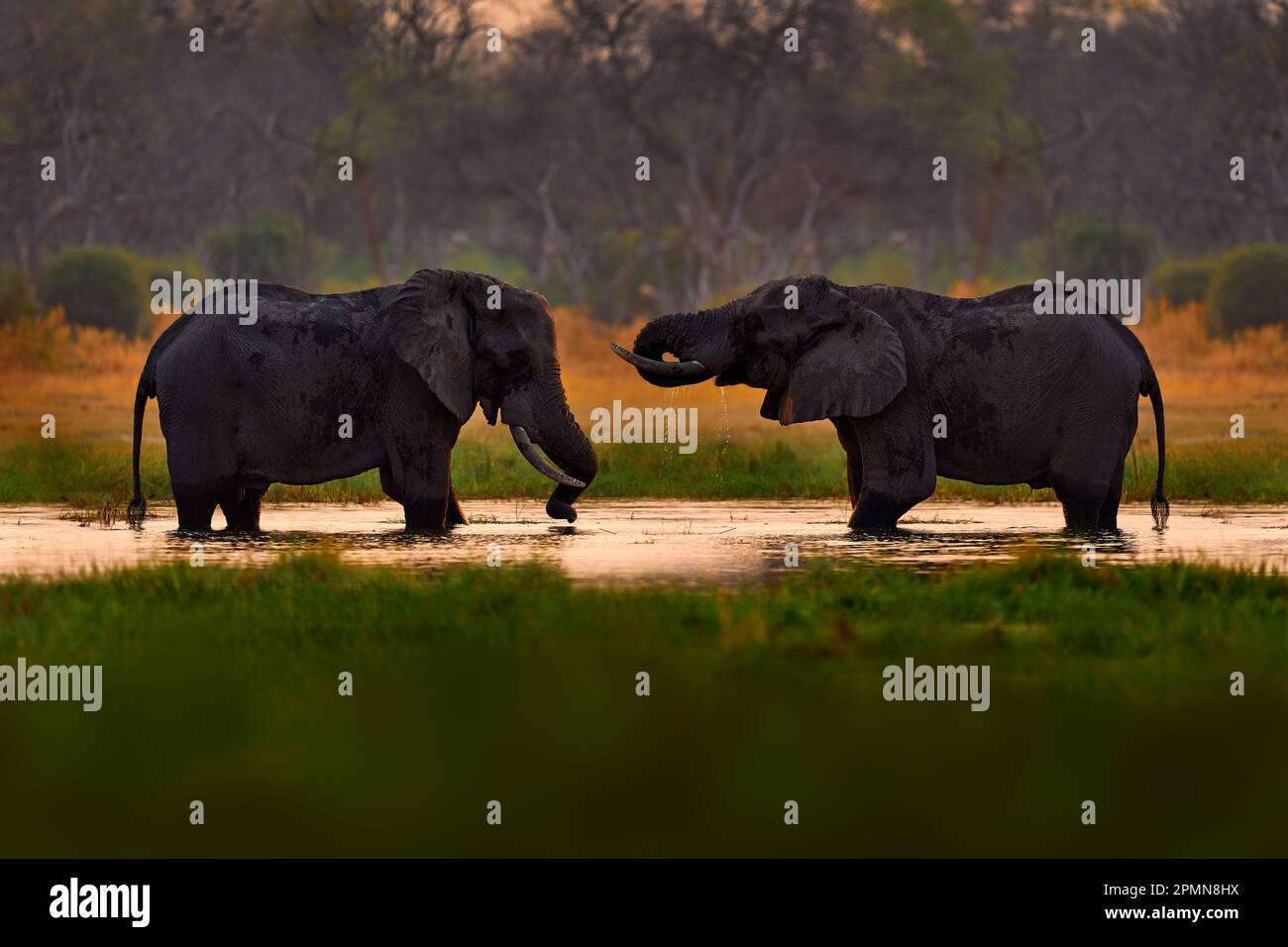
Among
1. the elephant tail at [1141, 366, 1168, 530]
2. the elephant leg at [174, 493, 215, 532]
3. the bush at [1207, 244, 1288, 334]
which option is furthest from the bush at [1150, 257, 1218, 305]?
the elephant leg at [174, 493, 215, 532]

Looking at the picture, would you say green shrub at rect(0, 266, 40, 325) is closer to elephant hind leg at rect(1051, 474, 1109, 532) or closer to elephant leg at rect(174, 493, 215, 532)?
elephant leg at rect(174, 493, 215, 532)

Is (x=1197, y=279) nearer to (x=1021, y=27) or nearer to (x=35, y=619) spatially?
(x=1021, y=27)

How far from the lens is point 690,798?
635 centimetres

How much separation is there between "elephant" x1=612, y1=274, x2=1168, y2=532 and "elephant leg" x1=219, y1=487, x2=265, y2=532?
7.97 ft

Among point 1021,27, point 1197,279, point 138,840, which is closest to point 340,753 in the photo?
point 138,840

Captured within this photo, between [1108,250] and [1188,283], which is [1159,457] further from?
[1108,250]

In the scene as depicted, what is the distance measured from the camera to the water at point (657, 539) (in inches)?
444

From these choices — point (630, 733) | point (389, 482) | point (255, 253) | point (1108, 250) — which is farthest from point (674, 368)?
point (1108, 250)

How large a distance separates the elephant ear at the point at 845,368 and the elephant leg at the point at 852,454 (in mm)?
290

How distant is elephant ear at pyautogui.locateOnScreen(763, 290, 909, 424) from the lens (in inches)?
484

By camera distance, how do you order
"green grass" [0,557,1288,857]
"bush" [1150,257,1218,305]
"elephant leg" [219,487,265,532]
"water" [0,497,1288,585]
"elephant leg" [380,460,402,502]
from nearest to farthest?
1. "green grass" [0,557,1288,857]
2. "water" [0,497,1288,585]
3. "elephant leg" [380,460,402,502]
4. "elephant leg" [219,487,265,532]
5. "bush" [1150,257,1218,305]

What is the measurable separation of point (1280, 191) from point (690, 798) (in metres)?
41.4

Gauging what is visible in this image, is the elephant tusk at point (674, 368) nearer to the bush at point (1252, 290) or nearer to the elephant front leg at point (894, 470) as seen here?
the elephant front leg at point (894, 470)

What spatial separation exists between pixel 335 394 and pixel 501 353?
97 cm
